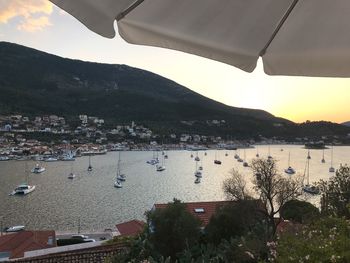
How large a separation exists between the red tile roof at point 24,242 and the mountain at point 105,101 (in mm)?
74150

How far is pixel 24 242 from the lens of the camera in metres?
19.2

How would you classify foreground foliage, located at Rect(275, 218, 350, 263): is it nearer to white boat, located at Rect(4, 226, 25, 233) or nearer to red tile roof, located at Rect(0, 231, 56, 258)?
red tile roof, located at Rect(0, 231, 56, 258)

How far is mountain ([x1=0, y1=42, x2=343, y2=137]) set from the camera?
305 feet

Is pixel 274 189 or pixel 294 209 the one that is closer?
pixel 294 209

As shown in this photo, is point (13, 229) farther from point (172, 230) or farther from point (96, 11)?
point (96, 11)

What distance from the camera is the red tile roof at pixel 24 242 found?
18641 mm

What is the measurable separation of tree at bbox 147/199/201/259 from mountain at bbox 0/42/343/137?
84562 mm

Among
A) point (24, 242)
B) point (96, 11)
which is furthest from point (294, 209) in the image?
point (96, 11)

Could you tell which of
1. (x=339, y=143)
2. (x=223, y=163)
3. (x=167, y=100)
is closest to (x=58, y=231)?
(x=223, y=163)

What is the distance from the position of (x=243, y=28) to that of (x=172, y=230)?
393 inches

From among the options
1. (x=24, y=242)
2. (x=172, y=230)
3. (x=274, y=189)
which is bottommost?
(x=24, y=242)

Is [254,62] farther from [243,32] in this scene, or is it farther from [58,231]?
[58,231]

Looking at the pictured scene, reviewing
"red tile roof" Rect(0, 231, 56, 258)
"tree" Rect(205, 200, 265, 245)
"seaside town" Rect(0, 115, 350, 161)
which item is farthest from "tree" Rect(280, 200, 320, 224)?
"seaside town" Rect(0, 115, 350, 161)

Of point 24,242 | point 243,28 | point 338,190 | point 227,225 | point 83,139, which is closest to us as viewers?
point 243,28
